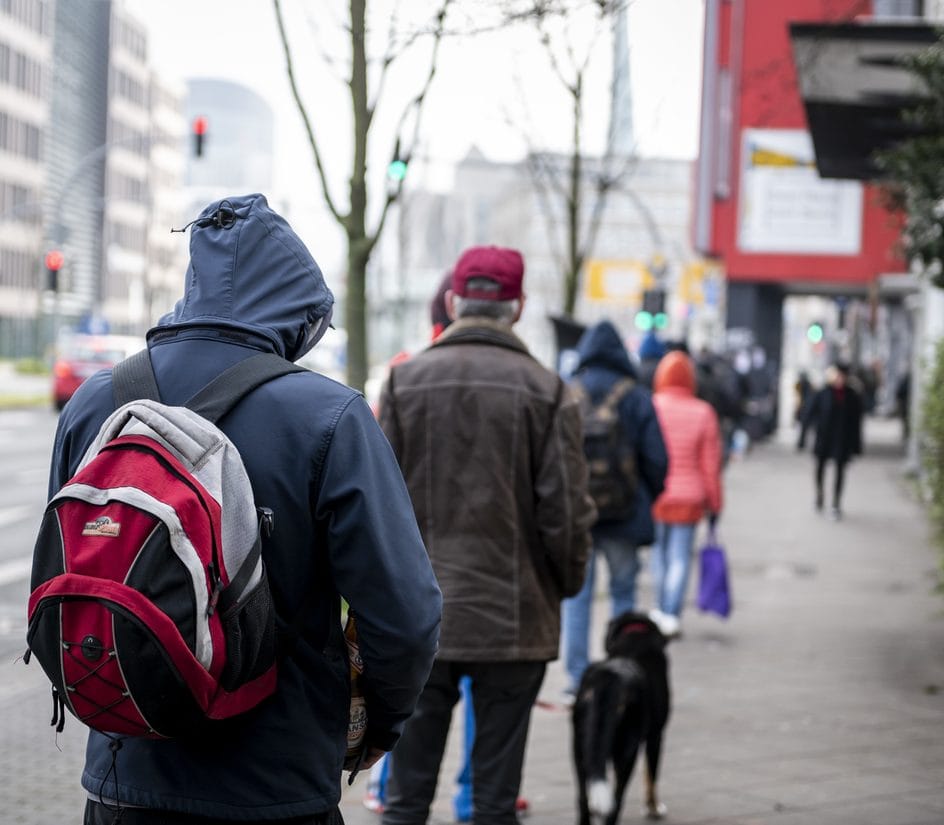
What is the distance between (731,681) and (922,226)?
2.85 metres

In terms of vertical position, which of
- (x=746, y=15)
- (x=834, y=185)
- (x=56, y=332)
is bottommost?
(x=56, y=332)

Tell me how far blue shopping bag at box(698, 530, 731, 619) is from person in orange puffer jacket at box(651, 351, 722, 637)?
0.39ft

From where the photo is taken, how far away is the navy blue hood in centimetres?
766

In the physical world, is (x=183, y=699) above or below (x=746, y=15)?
below

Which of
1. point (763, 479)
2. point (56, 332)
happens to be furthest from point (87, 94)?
point (763, 479)

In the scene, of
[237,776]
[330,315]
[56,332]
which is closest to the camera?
[237,776]

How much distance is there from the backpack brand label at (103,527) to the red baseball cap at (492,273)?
2.58 metres

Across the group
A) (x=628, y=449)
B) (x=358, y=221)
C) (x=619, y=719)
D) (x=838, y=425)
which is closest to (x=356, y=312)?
(x=358, y=221)

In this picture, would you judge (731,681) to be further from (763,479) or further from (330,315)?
(763,479)

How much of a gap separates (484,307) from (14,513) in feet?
42.1

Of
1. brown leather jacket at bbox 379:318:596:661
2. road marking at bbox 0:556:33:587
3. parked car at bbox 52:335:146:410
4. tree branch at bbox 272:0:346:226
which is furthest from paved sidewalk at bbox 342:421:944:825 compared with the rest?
parked car at bbox 52:335:146:410

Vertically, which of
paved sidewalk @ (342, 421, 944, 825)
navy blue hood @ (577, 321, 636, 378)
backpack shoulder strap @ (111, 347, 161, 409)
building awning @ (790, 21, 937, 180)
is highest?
building awning @ (790, 21, 937, 180)

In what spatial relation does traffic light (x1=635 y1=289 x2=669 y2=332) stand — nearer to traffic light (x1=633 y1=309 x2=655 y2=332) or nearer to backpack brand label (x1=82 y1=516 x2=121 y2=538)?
traffic light (x1=633 y1=309 x2=655 y2=332)

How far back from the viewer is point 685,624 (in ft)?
35.4
